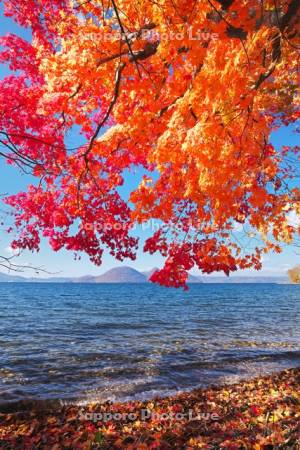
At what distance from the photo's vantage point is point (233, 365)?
13.8 metres

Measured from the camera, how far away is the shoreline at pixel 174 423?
5547 millimetres

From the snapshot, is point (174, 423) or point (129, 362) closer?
point (174, 423)

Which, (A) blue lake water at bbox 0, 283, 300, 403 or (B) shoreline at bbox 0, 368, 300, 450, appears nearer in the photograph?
(B) shoreline at bbox 0, 368, 300, 450

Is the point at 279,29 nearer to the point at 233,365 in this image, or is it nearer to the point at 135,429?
the point at 135,429

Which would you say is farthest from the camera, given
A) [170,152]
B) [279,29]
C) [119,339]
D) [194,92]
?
[119,339]

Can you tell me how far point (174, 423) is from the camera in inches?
270

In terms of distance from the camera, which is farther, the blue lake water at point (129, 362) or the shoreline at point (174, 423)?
the blue lake water at point (129, 362)

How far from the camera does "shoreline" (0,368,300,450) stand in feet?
18.2

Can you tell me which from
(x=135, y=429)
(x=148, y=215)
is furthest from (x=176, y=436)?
(x=148, y=215)

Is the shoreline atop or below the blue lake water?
atop

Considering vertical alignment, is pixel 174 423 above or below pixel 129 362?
above

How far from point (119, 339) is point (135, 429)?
15067 millimetres

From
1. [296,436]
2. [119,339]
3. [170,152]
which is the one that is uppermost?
Answer: [170,152]

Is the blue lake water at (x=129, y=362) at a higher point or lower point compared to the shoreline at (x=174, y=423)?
lower
